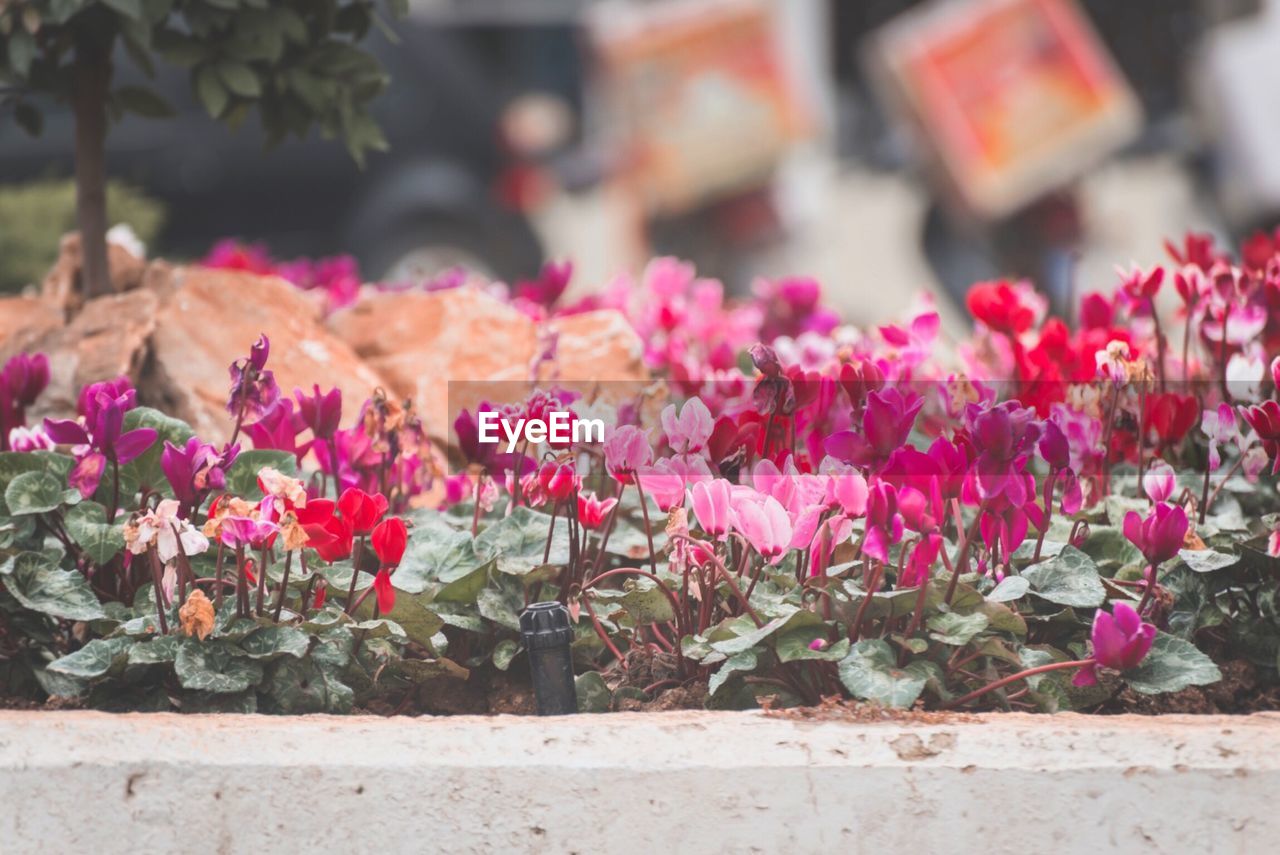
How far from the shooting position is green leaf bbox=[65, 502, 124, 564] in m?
2.13

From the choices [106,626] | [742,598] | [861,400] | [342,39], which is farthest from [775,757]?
[342,39]

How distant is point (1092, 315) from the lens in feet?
9.54

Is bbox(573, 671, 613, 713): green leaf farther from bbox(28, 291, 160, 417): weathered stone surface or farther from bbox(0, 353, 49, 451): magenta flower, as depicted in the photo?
bbox(28, 291, 160, 417): weathered stone surface

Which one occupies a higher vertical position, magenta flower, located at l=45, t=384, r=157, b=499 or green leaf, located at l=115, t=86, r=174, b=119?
green leaf, located at l=115, t=86, r=174, b=119

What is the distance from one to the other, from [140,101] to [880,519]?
6.23 feet

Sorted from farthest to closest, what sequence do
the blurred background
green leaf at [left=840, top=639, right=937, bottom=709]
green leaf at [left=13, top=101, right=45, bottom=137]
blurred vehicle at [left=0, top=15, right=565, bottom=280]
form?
the blurred background, blurred vehicle at [left=0, top=15, right=565, bottom=280], green leaf at [left=13, top=101, right=45, bottom=137], green leaf at [left=840, top=639, right=937, bottom=709]

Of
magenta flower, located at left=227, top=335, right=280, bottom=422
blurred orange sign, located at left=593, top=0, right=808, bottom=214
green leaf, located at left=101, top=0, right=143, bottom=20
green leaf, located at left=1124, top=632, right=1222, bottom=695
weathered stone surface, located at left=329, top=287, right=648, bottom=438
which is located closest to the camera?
green leaf, located at left=1124, top=632, right=1222, bottom=695

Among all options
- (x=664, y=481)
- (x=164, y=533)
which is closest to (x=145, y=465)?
(x=164, y=533)

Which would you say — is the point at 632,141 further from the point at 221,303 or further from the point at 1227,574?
the point at 1227,574

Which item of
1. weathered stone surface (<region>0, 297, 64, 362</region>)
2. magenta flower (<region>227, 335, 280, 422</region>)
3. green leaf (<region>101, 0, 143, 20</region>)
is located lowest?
magenta flower (<region>227, 335, 280, 422</region>)

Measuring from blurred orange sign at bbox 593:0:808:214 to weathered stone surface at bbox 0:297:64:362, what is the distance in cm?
705

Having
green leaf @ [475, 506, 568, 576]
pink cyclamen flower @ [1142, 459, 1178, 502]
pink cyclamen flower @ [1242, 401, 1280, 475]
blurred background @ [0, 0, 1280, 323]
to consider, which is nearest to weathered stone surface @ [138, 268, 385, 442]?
green leaf @ [475, 506, 568, 576]

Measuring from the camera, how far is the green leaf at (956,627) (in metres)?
1.94

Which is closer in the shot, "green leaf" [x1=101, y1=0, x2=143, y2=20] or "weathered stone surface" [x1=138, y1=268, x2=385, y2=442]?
"green leaf" [x1=101, y1=0, x2=143, y2=20]
